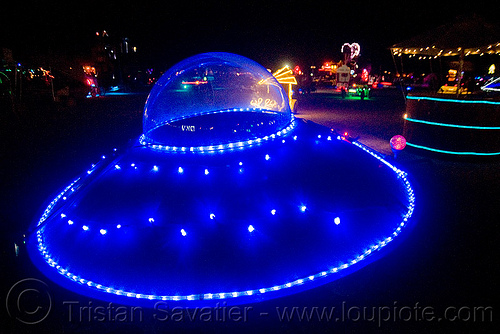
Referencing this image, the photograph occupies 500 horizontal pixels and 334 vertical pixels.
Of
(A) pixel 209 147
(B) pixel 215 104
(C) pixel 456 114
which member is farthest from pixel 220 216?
(B) pixel 215 104

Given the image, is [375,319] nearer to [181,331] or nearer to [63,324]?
[181,331]

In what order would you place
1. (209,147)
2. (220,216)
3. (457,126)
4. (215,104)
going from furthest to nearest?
(215,104), (457,126), (209,147), (220,216)

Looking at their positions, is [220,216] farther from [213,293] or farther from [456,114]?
[456,114]

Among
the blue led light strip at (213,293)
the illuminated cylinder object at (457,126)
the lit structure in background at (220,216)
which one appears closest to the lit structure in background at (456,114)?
the illuminated cylinder object at (457,126)

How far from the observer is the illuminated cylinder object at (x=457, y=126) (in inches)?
275

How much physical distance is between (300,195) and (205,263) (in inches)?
75.9

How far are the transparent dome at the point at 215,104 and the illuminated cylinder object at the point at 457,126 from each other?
12.4ft

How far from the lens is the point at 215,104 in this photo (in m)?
10.6

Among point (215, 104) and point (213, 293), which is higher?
point (215, 104)

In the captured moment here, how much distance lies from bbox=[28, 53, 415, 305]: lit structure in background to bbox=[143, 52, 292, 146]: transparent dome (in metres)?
0.08

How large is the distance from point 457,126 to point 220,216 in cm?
680

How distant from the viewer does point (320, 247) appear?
3.51 m

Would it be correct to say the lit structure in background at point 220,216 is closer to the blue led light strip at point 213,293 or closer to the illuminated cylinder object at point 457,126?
the blue led light strip at point 213,293

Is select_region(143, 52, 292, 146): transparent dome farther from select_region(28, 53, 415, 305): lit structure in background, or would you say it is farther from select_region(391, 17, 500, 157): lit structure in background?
select_region(391, 17, 500, 157): lit structure in background
